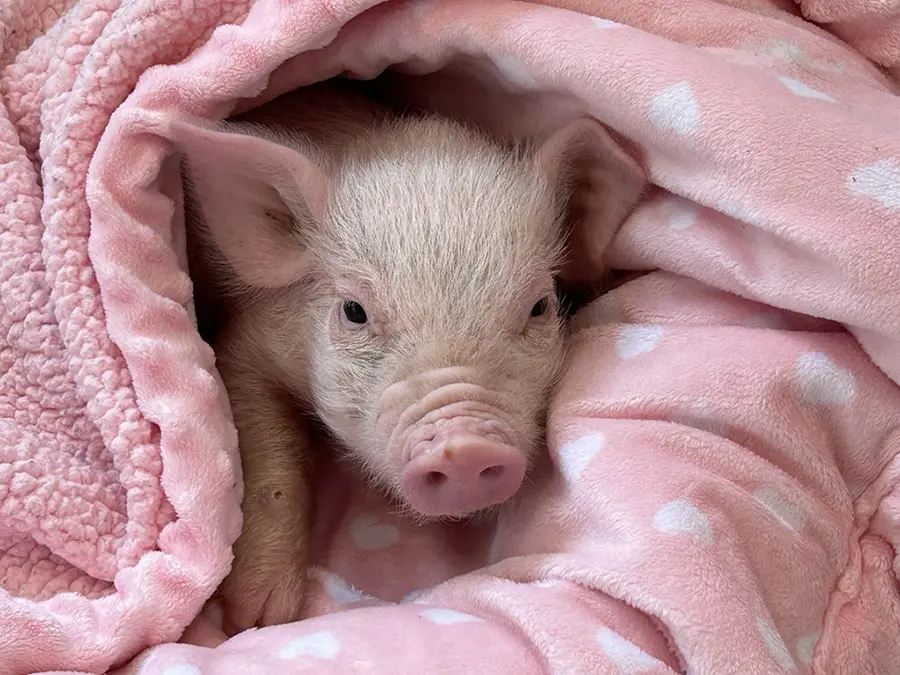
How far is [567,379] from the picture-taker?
1229 mm

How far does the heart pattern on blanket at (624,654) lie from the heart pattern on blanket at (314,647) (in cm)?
26

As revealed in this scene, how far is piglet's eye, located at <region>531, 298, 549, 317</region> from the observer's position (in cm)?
130

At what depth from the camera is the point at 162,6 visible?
4.01 feet

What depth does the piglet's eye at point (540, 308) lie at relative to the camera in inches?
51.0

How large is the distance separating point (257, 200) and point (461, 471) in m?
0.53

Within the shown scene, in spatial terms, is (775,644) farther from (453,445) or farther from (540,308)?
(540,308)

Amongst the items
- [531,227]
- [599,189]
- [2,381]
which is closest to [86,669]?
[2,381]

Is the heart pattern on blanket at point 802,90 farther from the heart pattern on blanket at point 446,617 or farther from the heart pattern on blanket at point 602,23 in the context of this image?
the heart pattern on blanket at point 446,617

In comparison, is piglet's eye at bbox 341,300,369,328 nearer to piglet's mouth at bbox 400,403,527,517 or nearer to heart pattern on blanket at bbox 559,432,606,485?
piglet's mouth at bbox 400,403,527,517

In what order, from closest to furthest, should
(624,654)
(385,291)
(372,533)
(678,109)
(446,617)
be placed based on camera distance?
(624,654) < (446,617) < (678,109) < (385,291) < (372,533)

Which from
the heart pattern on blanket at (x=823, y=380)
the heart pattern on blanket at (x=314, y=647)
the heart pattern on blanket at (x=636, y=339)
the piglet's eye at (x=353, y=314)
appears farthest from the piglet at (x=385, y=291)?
the heart pattern on blanket at (x=823, y=380)

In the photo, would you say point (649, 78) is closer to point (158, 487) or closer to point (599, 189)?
point (599, 189)

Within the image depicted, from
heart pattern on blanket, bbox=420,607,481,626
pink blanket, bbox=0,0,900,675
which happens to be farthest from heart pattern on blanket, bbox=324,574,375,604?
heart pattern on blanket, bbox=420,607,481,626

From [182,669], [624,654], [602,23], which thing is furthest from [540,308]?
[182,669]
